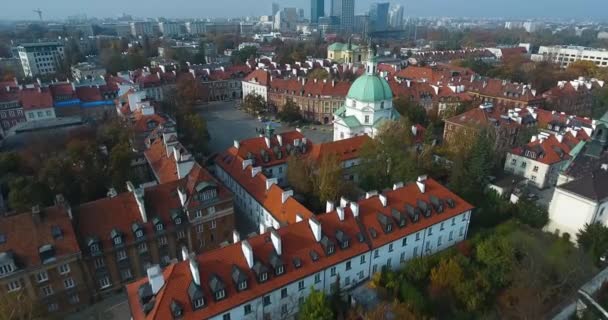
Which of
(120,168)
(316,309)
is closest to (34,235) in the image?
(120,168)

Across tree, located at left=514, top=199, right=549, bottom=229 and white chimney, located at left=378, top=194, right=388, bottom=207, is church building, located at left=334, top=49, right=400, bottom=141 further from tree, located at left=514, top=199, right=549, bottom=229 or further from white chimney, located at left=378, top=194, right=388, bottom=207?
white chimney, located at left=378, top=194, right=388, bottom=207

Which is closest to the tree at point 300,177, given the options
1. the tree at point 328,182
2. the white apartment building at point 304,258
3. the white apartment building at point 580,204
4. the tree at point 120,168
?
the tree at point 328,182

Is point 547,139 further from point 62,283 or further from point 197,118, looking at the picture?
point 62,283

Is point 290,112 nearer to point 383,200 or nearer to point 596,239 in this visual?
point 383,200

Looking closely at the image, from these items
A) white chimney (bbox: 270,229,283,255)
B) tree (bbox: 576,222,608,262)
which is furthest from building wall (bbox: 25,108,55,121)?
tree (bbox: 576,222,608,262)

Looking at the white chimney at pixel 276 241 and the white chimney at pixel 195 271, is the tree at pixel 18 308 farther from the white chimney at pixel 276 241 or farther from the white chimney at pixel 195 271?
the white chimney at pixel 276 241

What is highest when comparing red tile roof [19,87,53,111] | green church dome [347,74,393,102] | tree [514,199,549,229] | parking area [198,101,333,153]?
green church dome [347,74,393,102]
